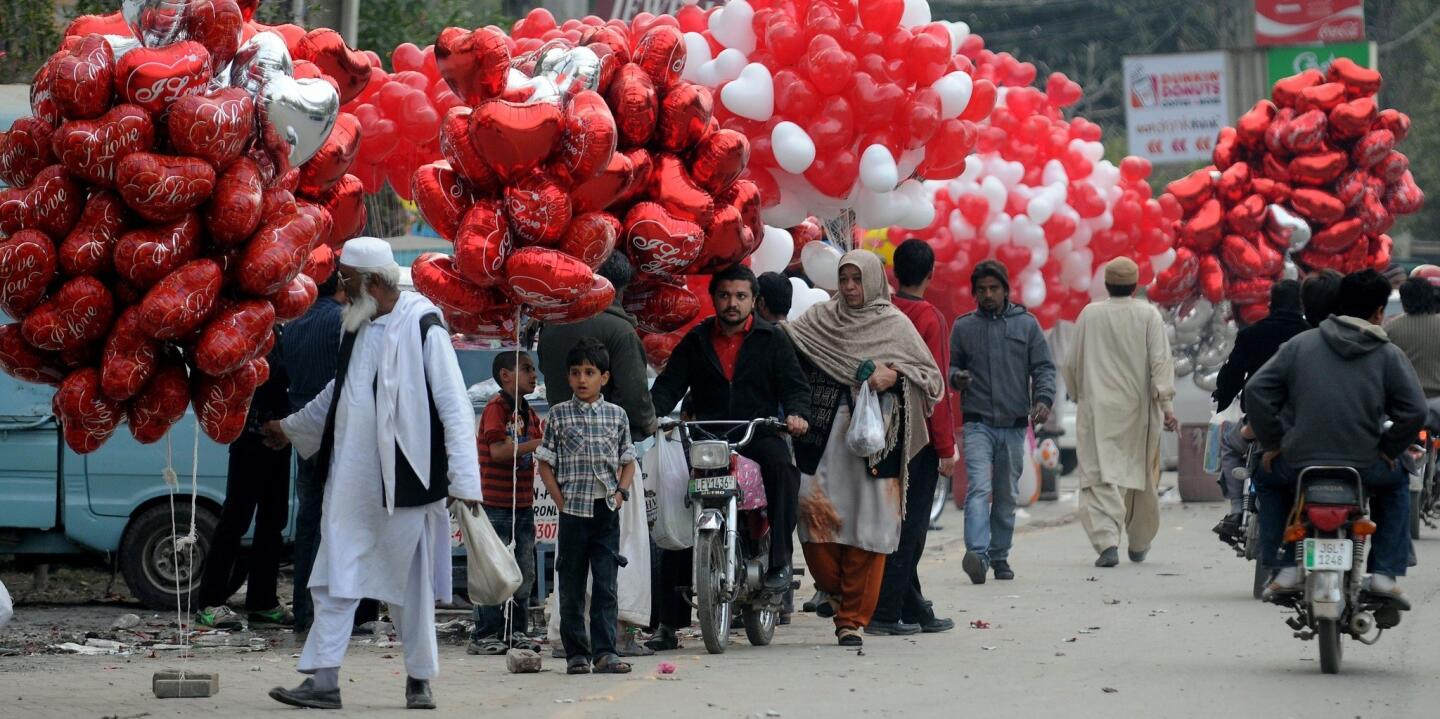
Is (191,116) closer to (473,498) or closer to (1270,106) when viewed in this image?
(473,498)

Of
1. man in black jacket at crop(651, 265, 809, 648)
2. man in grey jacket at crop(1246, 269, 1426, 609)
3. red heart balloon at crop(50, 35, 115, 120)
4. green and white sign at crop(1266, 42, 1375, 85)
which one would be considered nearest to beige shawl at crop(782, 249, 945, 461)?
man in black jacket at crop(651, 265, 809, 648)

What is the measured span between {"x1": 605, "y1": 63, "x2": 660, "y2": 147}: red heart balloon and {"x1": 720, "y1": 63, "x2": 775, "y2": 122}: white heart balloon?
228 centimetres

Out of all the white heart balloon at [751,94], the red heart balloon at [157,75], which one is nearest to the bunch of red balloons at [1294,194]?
the white heart balloon at [751,94]

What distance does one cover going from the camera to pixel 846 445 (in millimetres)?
9797

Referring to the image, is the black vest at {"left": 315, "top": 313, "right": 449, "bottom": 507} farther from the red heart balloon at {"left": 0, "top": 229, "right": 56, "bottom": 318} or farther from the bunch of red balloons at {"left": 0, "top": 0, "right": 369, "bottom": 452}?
the red heart balloon at {"left": 0, "top": 229, "right": 56, "bottom": 318}

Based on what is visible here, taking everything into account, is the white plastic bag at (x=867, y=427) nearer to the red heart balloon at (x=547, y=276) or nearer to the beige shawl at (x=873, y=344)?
the beige shawl at (x=873, y=344)

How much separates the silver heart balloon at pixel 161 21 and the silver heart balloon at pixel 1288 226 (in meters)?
12.1

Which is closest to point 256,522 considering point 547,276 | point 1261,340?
point 547,276

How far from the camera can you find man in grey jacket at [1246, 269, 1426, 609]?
842 centimetres

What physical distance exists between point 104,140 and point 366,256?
3.78 ft

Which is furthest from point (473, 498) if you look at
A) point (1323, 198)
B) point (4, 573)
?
point (1323, 198)

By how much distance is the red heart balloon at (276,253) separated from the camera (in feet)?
23.3

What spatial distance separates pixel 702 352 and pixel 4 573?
577 centimetres

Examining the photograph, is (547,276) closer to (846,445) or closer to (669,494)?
(669,494)
